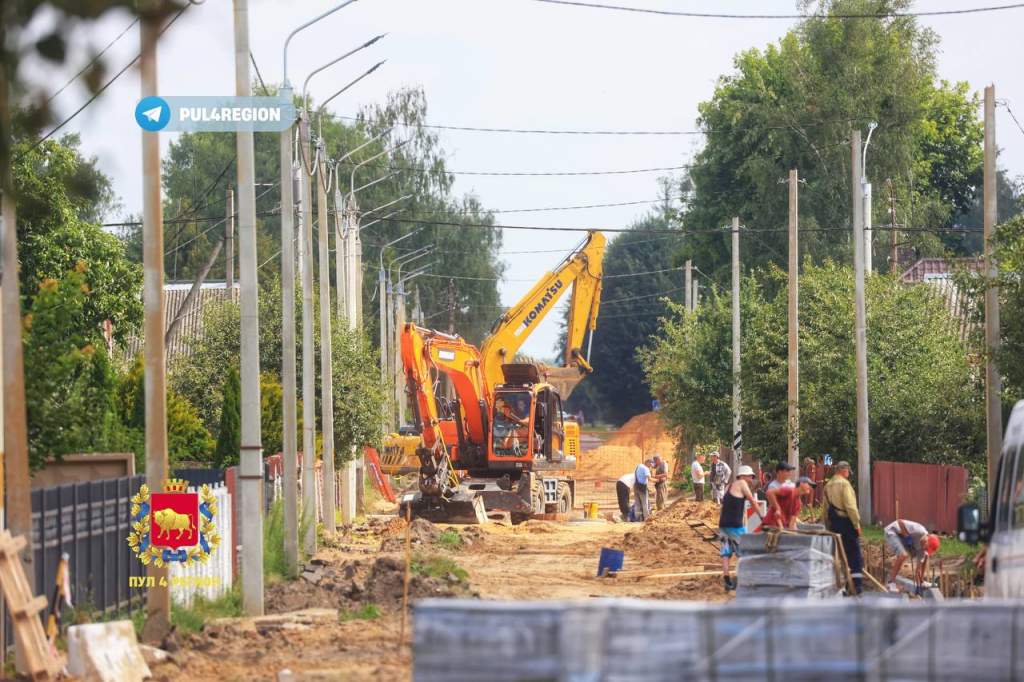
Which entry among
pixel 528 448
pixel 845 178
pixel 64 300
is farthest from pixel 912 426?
pixel 845 178

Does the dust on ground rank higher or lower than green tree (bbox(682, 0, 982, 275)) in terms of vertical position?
lower

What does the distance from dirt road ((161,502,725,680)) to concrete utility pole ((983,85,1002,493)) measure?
4.44 meters

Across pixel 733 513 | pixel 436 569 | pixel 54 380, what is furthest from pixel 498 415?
pixel 54 380

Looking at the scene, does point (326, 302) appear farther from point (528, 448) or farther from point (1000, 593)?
point (1000, 593)

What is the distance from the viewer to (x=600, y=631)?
8758 mm

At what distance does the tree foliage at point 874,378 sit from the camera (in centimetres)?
3297

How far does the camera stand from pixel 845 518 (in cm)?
2112

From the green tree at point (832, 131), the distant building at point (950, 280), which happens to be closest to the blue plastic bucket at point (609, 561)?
the distant building at point (950, 280)

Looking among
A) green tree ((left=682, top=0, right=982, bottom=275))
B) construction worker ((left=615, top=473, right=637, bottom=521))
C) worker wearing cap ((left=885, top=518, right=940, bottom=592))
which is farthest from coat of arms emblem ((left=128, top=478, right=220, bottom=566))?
green tree ((left=682, top=0, right=982, bottom=275))

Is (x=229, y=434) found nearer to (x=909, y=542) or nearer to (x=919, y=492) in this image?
(x=909, y=542)

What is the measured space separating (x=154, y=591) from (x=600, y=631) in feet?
30.2

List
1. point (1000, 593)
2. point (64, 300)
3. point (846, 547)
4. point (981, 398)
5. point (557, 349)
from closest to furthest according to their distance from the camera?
point (1000, 593) < point (64, 300) < point (846, 547) < point (981, 398) < point (557, 349)

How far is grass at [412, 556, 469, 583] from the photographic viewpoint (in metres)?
22.8

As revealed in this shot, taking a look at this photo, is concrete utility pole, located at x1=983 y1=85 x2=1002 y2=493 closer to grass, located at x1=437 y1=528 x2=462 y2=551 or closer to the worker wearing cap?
the worker wearing cap
